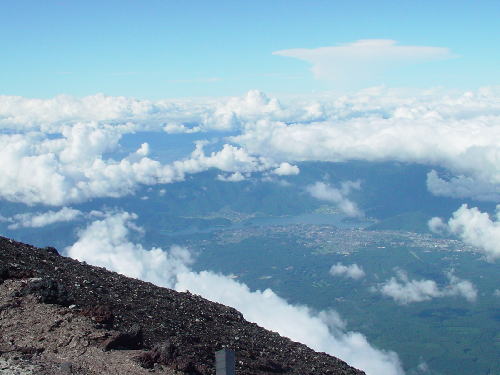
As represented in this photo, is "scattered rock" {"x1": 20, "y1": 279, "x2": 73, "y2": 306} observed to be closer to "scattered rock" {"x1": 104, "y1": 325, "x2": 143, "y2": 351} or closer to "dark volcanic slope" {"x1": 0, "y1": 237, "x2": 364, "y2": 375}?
"dark volcanic slope" {"x1": 0, "y1": 237, "x2": 364, "y2": 375}

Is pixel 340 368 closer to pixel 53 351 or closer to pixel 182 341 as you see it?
pixel 182 341

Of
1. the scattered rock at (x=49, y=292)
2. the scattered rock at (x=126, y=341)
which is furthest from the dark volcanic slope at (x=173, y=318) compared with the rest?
the scattered rock at (x=126, y=341)

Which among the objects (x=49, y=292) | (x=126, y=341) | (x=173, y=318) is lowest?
(x=173, y=318)

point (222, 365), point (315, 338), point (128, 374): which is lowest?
point (315, 338)

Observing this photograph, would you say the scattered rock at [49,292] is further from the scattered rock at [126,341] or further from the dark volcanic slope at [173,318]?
the scattered rock at [126,341]

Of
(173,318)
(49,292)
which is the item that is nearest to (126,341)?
(49,292)

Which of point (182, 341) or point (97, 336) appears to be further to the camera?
point (182, 341)

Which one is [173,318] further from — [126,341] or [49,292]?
[126,341]

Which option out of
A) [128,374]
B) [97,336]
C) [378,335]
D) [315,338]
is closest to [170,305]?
[97,336]

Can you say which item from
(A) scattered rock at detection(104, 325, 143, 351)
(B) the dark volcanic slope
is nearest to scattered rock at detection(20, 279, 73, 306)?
(B) the dark volcanic slope
